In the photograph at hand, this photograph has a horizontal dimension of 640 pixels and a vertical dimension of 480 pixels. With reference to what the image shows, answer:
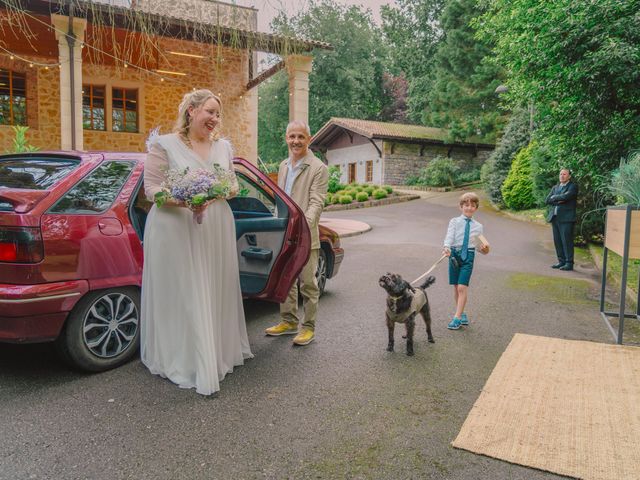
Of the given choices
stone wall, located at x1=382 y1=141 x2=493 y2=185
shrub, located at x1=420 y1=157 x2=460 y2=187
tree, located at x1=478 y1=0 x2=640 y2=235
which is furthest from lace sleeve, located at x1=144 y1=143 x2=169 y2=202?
stone wall, located at x1=382 y1=141 x2=493 y2=185

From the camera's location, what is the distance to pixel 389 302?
A: 4.25 metres

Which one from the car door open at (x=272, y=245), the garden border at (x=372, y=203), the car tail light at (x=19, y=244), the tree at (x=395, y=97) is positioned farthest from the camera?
the tree at (x=395, y=97)

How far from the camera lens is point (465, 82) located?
32.5 metres

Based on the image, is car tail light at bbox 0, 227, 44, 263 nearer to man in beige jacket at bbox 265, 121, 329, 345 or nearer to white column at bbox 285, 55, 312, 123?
man in beige jacket at bbox 265, 121, 329, 345

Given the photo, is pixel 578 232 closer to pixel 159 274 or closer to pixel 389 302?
pixel 389 302

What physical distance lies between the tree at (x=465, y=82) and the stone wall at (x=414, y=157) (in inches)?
66.1

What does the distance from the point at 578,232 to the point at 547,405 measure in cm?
974

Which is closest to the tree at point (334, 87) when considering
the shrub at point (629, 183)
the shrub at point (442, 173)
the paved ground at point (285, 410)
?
the shrub at point (442, 173)

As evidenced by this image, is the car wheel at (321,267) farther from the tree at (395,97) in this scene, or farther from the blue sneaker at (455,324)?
the tree at (395,97)

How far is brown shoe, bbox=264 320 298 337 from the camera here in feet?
15.6

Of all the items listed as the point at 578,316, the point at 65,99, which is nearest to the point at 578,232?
the point at 578,316

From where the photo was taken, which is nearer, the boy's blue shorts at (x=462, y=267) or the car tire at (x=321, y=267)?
the boy's blue shorts at (x=462, y=267)

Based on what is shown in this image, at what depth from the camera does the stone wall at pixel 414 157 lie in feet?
102

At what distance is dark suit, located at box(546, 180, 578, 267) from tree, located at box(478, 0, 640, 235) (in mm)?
455
